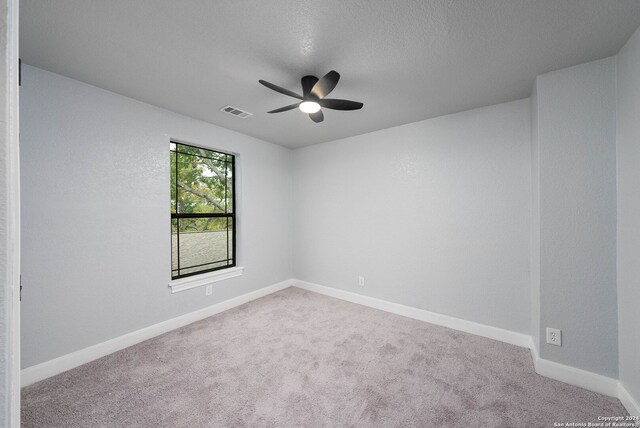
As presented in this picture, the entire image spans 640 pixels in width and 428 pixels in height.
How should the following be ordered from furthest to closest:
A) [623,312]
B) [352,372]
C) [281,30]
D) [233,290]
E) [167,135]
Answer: [233,290] < [167,135] < [352,372] < [623,312] < [281,30]

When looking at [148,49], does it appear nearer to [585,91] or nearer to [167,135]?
[167,135]

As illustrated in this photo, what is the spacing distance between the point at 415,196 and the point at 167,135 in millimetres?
2939

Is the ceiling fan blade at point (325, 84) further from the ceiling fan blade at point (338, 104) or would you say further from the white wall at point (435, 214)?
the white wall at point (435, 214)

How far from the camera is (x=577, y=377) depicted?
1955mm

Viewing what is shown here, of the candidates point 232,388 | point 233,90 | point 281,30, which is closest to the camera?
point 281,30

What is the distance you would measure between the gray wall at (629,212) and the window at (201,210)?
3.83m

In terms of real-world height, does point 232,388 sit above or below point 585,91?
below

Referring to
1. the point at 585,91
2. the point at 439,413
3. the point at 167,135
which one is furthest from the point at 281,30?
the point at 439,413

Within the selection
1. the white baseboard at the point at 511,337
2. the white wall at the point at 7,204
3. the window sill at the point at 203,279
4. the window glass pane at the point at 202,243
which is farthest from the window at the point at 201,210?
the white wall at the point at 7,204

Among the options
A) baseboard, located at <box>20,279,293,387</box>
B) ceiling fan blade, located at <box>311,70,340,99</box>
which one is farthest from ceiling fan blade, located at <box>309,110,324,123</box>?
baseboard, located at <box>20,279,293,387</box>

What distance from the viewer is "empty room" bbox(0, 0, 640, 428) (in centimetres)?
159

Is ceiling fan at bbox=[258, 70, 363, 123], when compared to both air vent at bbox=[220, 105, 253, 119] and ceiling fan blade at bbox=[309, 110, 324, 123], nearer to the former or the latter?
ceiling fan blade at bbox=[309, 110, 324, 123]

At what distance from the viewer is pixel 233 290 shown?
11.6 ft

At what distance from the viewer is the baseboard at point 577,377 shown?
185cm
